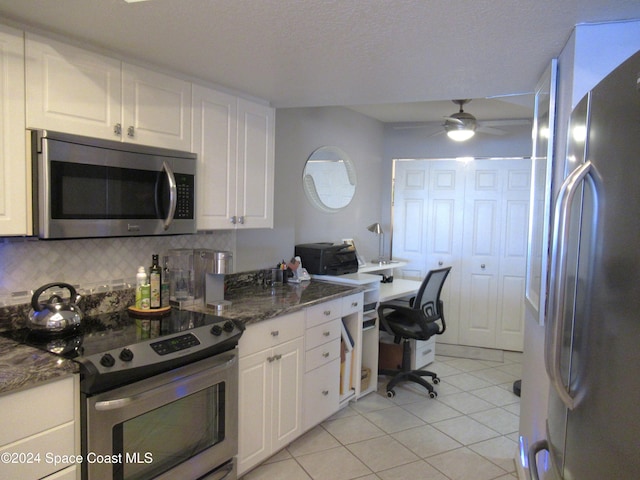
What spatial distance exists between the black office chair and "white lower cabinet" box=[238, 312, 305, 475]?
113cm

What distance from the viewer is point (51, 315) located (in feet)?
5.99

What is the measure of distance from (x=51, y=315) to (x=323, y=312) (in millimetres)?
1569

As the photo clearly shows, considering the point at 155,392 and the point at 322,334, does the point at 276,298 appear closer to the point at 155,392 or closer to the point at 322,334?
the point at 322,334

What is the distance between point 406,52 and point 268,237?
1.78m

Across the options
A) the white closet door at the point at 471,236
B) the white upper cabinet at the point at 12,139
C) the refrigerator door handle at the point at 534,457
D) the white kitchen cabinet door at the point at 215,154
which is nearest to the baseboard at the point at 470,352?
the white closet door at the point at 471,236

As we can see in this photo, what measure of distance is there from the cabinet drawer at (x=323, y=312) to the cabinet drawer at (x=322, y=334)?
34 millimetres

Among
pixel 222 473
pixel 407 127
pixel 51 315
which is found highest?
pixel 407 127

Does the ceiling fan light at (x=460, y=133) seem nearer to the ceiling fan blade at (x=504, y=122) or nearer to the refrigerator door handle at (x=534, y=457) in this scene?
the ceiling fan blade at (x=504, y=122)

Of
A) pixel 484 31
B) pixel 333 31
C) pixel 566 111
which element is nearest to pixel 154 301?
pixel 333 31

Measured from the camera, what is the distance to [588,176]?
1064 mm

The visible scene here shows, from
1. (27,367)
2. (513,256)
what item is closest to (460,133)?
(513,256)

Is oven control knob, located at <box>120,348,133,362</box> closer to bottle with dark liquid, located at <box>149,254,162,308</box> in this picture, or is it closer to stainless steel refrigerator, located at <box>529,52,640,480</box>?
bottle with dark liquid, located at <box>149,254,162,308</box>

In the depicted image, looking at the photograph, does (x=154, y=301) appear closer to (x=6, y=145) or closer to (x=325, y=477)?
(x=6, y=145)

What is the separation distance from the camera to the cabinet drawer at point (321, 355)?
9.16ft
